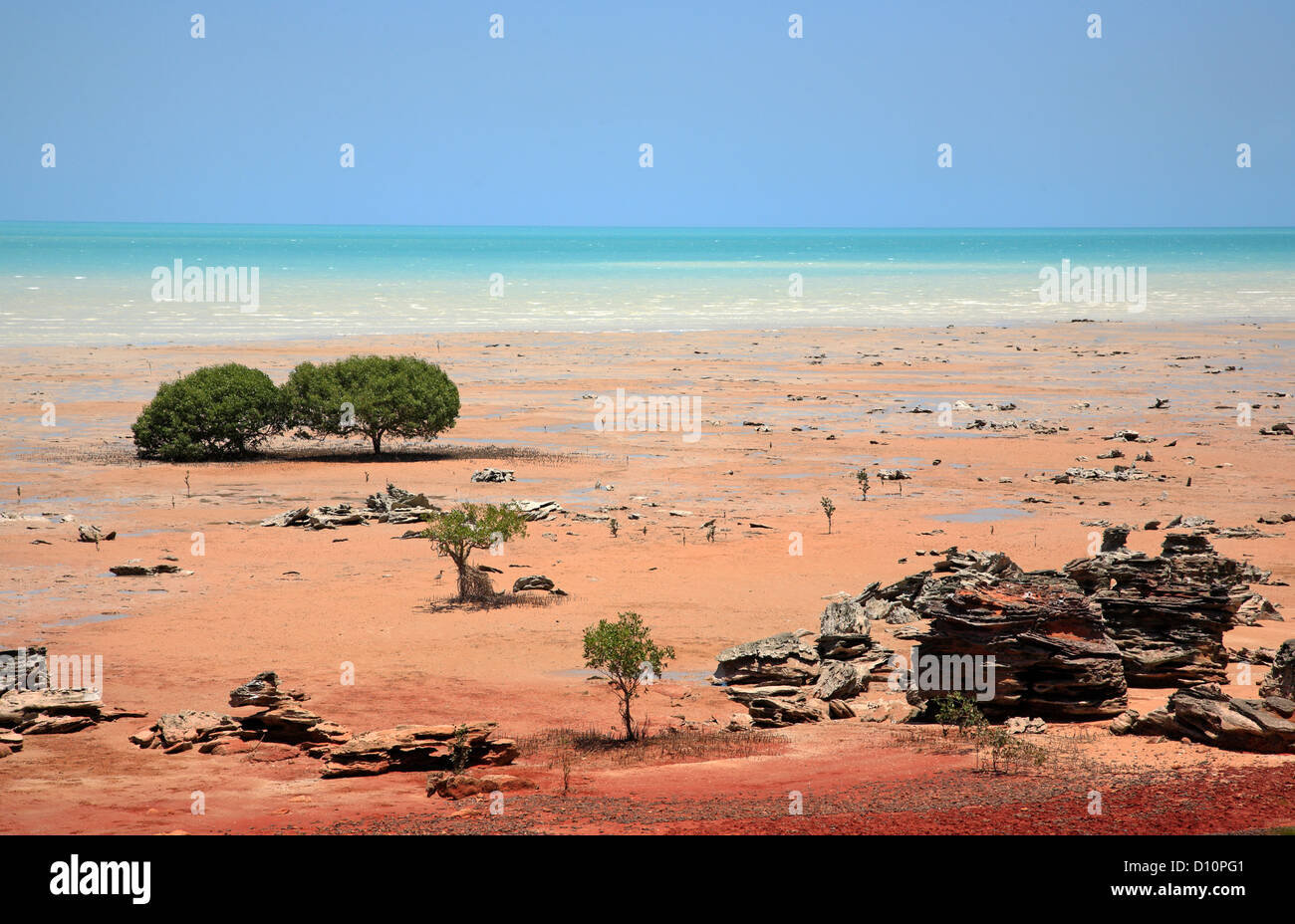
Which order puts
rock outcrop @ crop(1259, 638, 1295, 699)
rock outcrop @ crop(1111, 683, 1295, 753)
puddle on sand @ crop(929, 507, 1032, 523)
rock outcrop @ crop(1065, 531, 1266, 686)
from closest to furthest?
rock outcrop @ crop(1111, 683, 1295, 753) < rock outcrop @ crop(1259, 638, 1295, 699) < rock outcrop @ crop(1065, 531, 1266, 686) < puddle on sand @ crop(929, 507, 1032, 523)

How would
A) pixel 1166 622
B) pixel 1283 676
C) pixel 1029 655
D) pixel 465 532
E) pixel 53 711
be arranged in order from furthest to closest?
1. pixel 465 532
2. pixel 1166 622
3. pixel 53 711
4. pixel 1029 655
5. pixel 1283 676

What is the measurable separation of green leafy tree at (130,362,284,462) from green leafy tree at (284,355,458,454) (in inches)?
32.0

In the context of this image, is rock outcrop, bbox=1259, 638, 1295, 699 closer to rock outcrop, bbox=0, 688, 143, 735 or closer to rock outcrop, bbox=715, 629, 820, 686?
rock outcrop, bbox=715, 629, 820, 686

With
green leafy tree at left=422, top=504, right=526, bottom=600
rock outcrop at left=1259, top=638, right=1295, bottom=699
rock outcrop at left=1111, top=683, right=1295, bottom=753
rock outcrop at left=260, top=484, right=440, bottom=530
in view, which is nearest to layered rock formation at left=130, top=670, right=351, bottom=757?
green leafy tree at left=422, top=504, right=526, bottom=600

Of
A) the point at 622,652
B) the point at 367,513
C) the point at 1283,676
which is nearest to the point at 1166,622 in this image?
the point at 1283,676

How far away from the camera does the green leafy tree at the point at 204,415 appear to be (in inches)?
1113

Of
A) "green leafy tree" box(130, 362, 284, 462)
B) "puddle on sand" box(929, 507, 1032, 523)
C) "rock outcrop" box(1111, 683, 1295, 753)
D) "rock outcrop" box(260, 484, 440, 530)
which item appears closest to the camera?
"rock outcrop" box(1111, 683, 1295, 753)

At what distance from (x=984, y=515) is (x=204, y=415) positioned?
56.1ft

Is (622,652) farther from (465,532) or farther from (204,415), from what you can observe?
(204,415)

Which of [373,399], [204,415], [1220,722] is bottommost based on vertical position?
[1220,722]

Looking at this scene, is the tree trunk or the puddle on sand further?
the puddle on sand

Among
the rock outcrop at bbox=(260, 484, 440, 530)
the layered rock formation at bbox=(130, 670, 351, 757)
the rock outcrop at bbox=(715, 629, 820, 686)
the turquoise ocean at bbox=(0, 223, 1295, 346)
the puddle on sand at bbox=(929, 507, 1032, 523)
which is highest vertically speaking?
the turquoise ocean at bbox=(0, 223, 1295, 346)

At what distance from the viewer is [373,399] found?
2839cm

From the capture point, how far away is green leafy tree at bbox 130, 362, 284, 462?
28.3 m
